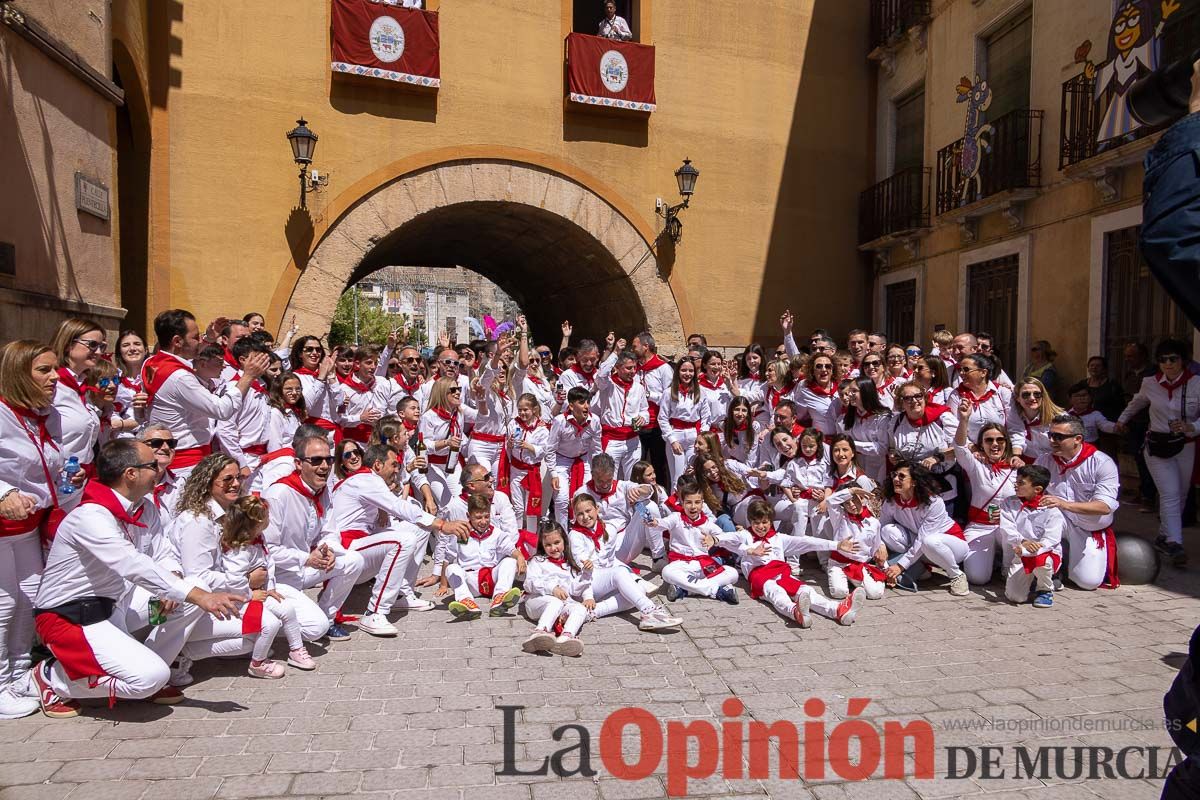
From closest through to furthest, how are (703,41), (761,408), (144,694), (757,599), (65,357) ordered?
(144,694)
(65,357)
(757,599)
(761,408)
(703,41)

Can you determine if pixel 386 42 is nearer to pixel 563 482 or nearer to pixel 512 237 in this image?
pixel 512 237

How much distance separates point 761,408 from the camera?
8516mm

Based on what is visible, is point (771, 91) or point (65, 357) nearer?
point (65, 357)

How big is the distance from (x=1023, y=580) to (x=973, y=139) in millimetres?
7906

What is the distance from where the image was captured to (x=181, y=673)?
4438 mm

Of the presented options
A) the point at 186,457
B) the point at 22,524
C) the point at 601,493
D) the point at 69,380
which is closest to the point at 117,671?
the point at 22,524

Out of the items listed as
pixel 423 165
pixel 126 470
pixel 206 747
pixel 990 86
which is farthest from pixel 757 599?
pixel 990 86

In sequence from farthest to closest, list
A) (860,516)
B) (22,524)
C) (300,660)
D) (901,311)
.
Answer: (901,311) → (860,516) → (300,660) → (22,524)

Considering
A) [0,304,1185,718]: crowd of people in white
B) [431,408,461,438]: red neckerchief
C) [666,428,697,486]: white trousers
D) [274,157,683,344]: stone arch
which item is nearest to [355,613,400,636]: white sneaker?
[0,304,1185,718]: crowd of people in white

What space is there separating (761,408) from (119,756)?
21.2 ft

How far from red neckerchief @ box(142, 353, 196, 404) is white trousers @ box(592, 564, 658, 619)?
3233 millimetres

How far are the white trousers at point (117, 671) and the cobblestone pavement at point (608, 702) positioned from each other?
16 centimetres

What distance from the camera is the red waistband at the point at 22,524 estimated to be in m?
4.05

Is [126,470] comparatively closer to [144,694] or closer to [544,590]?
[144,694]
